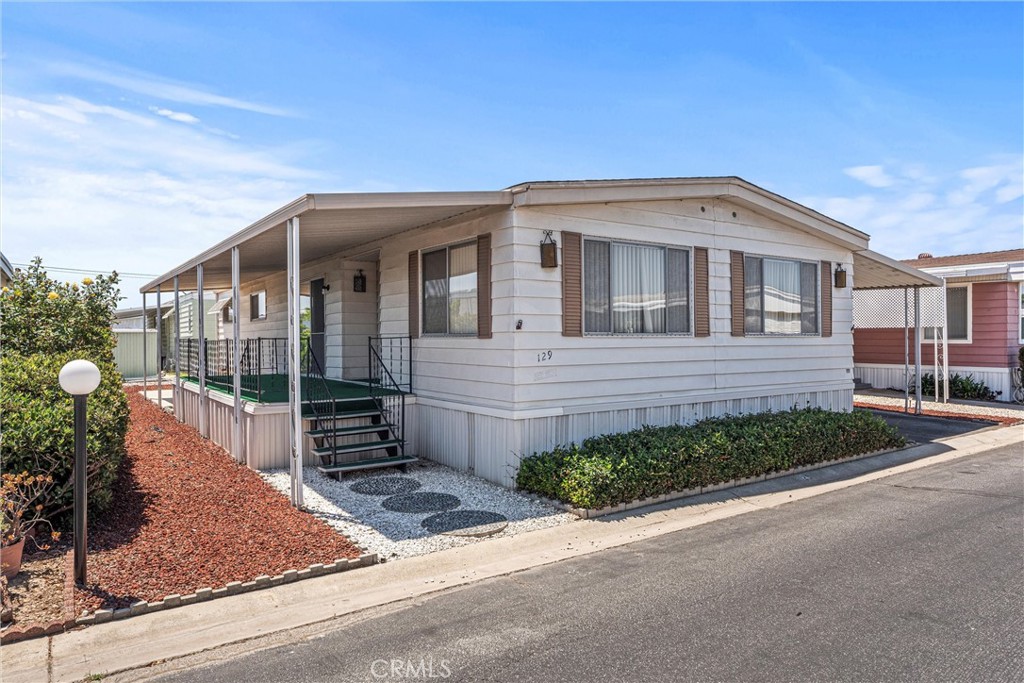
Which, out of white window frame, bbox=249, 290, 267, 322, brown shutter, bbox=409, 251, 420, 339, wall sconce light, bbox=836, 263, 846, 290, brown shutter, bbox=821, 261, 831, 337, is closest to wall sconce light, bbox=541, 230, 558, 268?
brown shutter, bbox=409, 251, 420, 339

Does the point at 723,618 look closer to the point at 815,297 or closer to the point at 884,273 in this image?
the point at 815,297

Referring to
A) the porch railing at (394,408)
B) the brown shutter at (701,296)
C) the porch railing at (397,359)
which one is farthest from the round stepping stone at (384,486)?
the brown shutter at (701,296)

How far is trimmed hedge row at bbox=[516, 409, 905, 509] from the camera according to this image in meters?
6.70

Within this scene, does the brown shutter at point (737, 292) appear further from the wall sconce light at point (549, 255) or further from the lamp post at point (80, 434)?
the lamp post at point (80, 434)

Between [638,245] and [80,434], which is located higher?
[638,245]

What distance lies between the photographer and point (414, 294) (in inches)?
361

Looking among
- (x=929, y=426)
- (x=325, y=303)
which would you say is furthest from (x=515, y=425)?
(x=929, y=426)

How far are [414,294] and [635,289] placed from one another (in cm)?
304

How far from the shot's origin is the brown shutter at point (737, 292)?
951 centimetres

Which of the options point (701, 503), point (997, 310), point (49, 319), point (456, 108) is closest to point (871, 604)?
point (701, 503)

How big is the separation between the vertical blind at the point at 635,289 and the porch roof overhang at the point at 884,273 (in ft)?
14.9

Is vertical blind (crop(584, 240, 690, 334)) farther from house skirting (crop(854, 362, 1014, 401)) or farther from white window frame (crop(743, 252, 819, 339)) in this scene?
house skirting (crop(854, 362, 1014, 401))

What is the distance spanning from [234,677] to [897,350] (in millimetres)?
18110

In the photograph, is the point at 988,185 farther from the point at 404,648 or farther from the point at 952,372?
the point at 404,648
